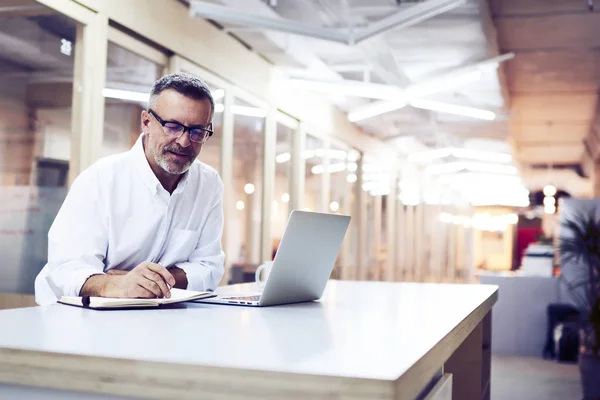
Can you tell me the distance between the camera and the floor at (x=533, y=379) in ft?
18.8

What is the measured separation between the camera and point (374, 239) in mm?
12852

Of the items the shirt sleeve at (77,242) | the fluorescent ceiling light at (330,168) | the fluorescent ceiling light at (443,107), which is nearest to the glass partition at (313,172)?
the fluorescent ceiling light at (330,168)

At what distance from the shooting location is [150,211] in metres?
2.23

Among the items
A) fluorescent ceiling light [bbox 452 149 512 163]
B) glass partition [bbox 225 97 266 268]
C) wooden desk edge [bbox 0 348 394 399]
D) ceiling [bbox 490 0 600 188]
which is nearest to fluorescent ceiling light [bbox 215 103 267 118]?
glass partition [bbox 225 97 266 268]

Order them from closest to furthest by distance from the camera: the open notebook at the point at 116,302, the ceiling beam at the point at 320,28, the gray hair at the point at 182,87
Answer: the open notebook at the point at 116,302
the gray hair at the point at 182,87
the ceiling beam at the point at 320,28

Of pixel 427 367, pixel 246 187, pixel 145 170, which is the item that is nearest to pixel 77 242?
pixel 145 170

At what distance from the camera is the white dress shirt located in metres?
2.01

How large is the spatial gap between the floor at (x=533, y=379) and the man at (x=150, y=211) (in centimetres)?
390

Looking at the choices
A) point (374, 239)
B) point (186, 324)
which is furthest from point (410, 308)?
point (374, 239)

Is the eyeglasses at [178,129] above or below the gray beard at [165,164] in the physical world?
above

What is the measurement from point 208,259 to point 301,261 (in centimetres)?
56

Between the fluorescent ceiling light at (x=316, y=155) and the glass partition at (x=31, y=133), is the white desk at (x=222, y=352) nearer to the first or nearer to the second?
the glass partition at (x=31, y=133)

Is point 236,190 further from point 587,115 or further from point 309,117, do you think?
point 587,115

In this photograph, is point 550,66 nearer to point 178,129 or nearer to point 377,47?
point 377,47
